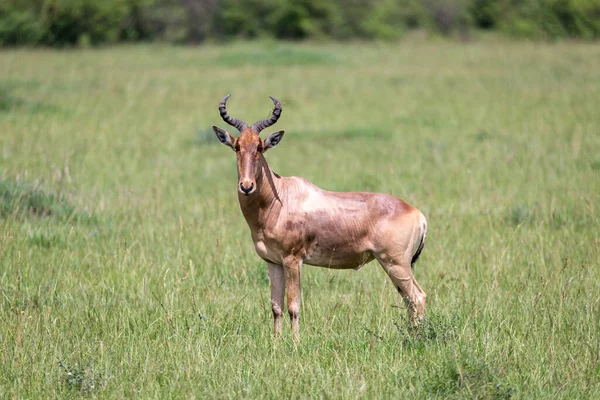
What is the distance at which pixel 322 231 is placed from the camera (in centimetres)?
584

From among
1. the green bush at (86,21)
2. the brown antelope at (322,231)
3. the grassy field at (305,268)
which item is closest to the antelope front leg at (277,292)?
the brown antelope at (322,231)

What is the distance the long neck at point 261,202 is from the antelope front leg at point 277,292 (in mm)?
358

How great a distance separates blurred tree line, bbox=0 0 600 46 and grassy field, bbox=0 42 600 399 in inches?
979

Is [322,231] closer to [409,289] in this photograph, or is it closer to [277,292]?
[277,292]

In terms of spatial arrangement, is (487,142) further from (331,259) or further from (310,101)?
(331,259)

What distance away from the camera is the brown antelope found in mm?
5758

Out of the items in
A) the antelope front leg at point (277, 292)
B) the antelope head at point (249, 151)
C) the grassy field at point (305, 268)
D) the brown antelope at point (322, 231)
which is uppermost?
the antelope head at point (249, 151)

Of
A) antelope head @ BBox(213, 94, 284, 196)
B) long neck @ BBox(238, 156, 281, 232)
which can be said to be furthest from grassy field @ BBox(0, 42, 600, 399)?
antelope head @ BBox(213, 94, 284, 196)

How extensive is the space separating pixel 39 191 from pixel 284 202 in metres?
4.45

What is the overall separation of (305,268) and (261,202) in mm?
1919

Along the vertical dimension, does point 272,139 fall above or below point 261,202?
above

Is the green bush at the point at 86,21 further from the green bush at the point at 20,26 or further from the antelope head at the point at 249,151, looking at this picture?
the antelope head at the point at 249,151

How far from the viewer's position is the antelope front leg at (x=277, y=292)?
5.82 m

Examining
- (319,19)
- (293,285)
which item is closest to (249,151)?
(293,285)
